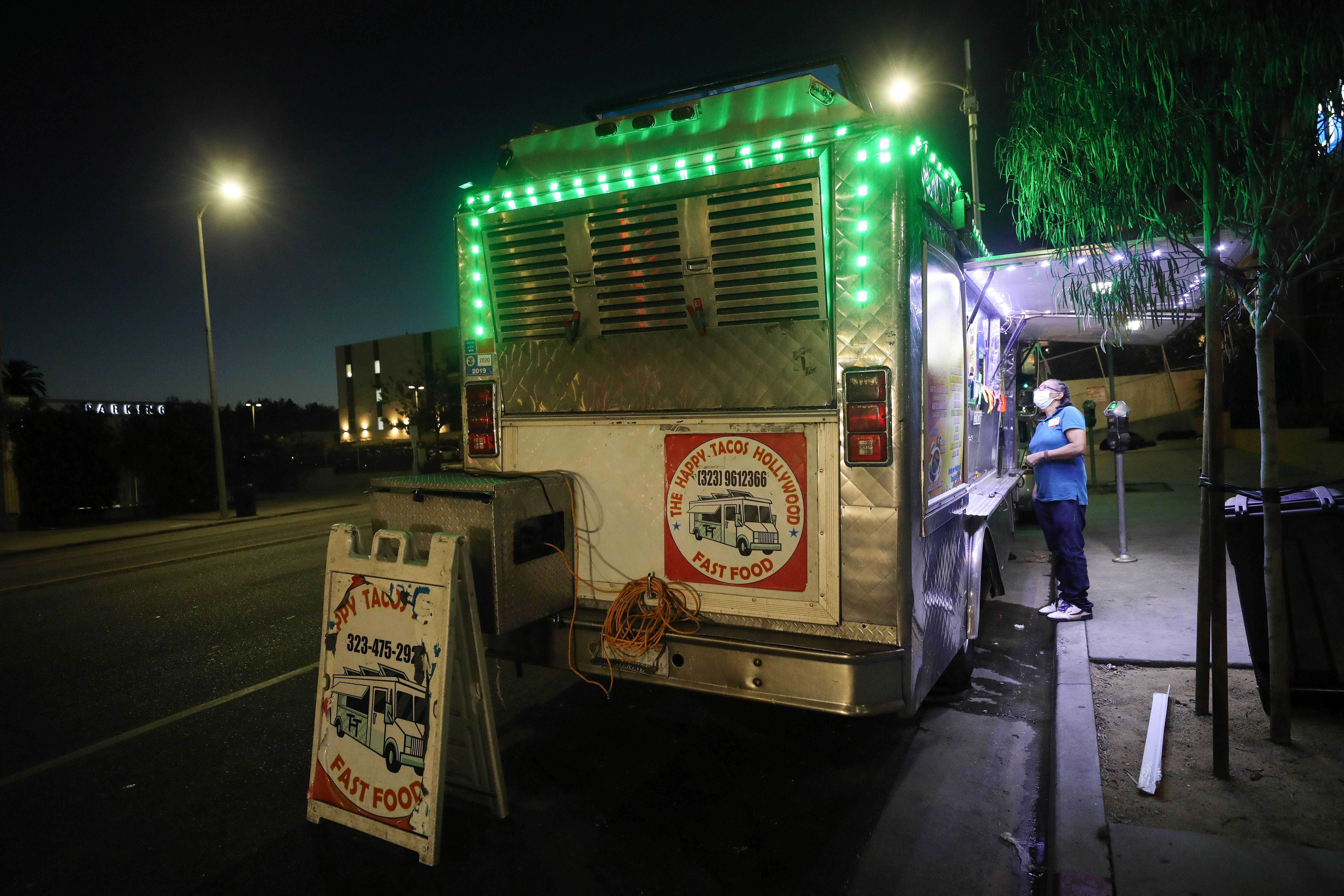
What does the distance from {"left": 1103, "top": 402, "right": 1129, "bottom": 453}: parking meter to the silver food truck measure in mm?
4279

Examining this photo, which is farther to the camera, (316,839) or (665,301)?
(665,301)

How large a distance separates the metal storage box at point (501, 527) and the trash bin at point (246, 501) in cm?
1716

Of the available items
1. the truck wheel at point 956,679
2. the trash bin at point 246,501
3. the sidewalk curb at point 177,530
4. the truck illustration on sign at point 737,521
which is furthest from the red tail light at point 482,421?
the trash bin at point 246,501

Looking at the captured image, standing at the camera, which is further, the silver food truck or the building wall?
the building wall

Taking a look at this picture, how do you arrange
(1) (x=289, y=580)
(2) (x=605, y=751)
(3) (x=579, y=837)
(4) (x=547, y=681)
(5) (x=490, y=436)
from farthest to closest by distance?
(1) (x=289, y=580)
(4) (x=547, y=681)
(5) (x=490, y=436)
(2) (x=605, y=751)
(3) (x=579, y=837)

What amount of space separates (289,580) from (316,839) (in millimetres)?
6572

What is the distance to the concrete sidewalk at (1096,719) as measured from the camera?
2.73 meters

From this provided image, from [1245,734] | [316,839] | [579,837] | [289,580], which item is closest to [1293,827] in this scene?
[1245,734]

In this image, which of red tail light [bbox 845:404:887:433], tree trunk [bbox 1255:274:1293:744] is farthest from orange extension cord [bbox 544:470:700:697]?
tree trunk [bbox 1255:274:1293:744]

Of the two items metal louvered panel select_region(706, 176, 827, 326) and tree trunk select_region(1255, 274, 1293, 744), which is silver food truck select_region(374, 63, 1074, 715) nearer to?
metal louvered panel select_region(706, 176, 827, 326)

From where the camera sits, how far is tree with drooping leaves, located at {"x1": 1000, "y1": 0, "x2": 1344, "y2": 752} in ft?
10.0

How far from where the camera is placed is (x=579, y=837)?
3.40 m

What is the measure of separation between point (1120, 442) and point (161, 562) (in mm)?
12456

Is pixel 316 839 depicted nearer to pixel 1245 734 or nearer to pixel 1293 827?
pixel 1293 827
